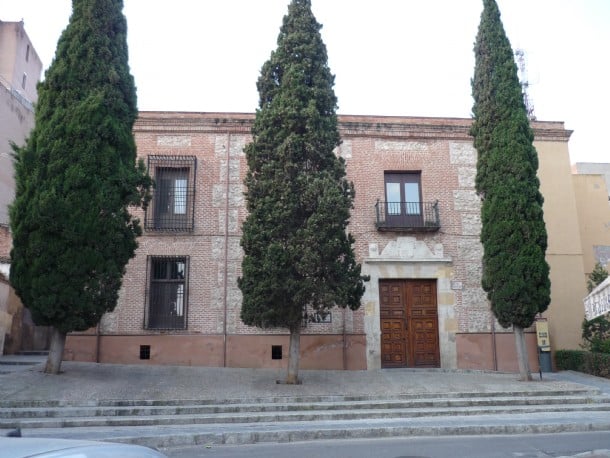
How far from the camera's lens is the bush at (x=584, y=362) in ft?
46.9

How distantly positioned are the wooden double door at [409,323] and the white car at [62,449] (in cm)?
1360

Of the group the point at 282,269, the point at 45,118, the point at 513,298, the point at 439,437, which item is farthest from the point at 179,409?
the point at 513,298

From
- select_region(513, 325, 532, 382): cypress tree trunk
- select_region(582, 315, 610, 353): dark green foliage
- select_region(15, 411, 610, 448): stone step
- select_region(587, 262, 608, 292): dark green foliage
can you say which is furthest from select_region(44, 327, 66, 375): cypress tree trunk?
select_region(587, 262, 608, 292): dark green foliage

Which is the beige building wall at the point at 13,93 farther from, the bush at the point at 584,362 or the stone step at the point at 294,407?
the bush at the point at 584,362

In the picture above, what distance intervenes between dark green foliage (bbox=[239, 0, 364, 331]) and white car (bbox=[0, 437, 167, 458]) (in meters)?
9.46

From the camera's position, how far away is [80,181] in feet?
38.4

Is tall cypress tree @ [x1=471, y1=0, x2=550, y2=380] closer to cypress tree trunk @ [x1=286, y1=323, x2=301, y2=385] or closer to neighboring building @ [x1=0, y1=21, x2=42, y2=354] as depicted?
cypress tree trunk @ [x1=286, y1=323, x2=301, y2=385]

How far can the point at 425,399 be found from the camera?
36.4 feet

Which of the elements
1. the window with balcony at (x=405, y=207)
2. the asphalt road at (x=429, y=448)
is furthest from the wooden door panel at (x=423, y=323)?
the asphalt road at (x=429, y=448)

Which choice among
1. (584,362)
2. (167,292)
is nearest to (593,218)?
(584,362)

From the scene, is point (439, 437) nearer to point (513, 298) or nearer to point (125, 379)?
point (513, 298)

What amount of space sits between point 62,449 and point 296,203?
33.8ft

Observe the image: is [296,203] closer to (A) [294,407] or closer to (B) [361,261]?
(B) [361,261]

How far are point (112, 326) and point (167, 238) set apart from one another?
9.13ft
